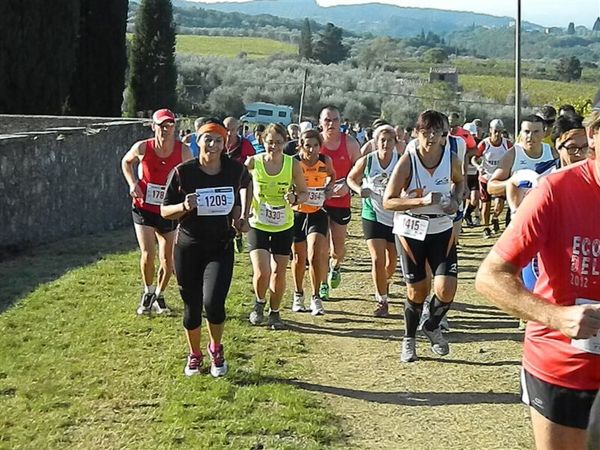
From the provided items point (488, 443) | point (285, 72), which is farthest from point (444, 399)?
point (285, 72)

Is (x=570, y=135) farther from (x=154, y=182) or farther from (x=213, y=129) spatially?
(x=154, y=182)

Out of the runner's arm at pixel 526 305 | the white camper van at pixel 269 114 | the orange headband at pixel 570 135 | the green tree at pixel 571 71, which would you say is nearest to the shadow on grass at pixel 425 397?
the orange headband at pixel 570 135

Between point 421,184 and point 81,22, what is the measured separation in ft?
81.7

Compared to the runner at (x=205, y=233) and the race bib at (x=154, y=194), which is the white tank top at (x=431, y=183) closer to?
the runner at (x=205, y=233)

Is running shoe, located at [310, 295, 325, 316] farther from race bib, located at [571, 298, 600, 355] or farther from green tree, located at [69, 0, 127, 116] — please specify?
green tree, located at [69, 0, 127, 116]

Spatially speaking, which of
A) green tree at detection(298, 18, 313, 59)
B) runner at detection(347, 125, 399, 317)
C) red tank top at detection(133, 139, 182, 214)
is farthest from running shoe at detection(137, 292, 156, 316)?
green tree at detection(298, 18, 313, 59)

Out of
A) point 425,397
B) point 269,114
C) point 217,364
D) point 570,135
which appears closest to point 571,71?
point 269,114

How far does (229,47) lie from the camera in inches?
3455

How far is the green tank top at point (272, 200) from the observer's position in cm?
895

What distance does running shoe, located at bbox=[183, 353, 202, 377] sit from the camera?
24.2 feet

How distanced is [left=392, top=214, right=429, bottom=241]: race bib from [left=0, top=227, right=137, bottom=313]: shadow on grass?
416cm

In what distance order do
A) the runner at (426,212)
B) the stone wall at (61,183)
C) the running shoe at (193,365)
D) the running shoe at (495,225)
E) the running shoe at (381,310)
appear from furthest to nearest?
the running shoe at (495,225), the stone wall at (61,183), the running shoe at (381,310), the runner at (426,212), the running shoe at (193,365)

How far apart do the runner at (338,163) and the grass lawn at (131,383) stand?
1.19 meters

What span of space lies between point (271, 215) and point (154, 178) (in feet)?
3.78
